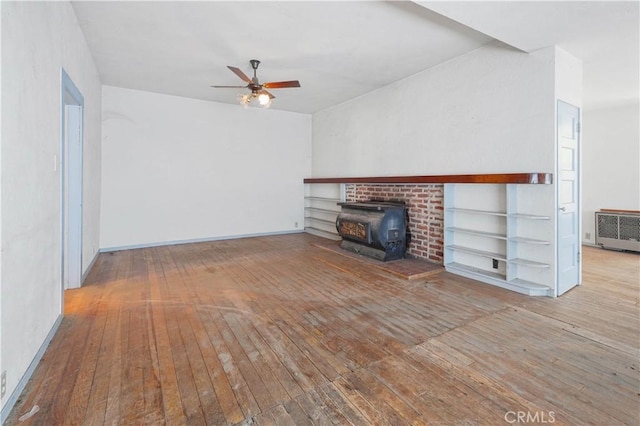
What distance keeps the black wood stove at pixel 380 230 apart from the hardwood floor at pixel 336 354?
0.85m

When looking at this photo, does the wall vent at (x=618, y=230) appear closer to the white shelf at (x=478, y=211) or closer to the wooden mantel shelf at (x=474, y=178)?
the white shelf at (x=478, y=211)

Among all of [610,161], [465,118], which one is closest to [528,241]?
[465,118]

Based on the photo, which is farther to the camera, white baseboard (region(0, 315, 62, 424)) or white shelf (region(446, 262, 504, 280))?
white shelf (region(446, 262, 504, 280))

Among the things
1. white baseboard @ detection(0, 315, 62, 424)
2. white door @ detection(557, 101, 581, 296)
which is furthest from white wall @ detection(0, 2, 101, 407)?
white door @ detection(557, 101, 581, 296)

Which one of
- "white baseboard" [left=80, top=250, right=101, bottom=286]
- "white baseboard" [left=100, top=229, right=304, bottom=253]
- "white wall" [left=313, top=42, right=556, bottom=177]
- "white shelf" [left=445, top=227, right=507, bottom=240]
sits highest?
"white wall" [left=313, top=42, right=556, bottom=177]

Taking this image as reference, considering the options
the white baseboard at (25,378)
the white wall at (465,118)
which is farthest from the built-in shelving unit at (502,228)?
the white baseboard at (25,378)

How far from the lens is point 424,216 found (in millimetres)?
4828

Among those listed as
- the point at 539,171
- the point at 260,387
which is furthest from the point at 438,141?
the point at 260,387

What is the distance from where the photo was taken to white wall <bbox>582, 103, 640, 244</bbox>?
5750 millimetres

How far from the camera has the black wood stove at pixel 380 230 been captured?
4.68m

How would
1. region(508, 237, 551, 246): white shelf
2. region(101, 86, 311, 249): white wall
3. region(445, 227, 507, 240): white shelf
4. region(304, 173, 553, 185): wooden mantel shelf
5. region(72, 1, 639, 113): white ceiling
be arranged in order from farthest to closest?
region(101, 86, 311, 249): white wall < region(445, 227, 507, 240): white shelf < region(508, 237, 551, 246): white shelf < region(304, 173, 553, 185): wooden mantel shelf < region(72, 1, 639, 113): white ceiling

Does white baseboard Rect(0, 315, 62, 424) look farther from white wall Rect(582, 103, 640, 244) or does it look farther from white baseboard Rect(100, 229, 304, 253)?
white wall Rect(582, 103, 640, 244)

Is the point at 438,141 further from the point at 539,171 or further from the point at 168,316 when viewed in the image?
the point at 168,316

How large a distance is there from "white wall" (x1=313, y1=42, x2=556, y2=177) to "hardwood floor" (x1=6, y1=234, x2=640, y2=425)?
5.42ft
